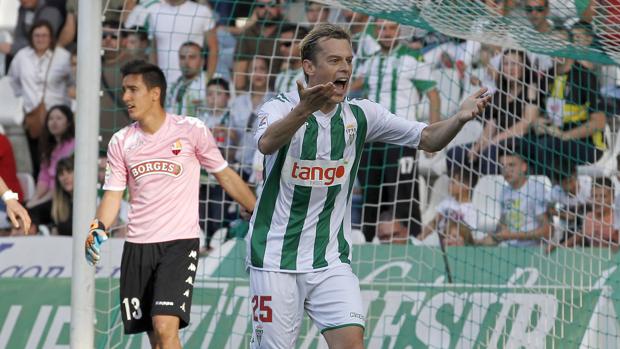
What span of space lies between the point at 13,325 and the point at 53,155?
2.01 metres

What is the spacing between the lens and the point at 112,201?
271 inches

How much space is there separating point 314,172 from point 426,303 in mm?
3420

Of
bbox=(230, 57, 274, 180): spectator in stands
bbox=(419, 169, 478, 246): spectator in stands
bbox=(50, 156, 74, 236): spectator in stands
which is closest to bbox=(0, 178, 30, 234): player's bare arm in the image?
bbox=(230, 57, 274, 180): spectator in stands

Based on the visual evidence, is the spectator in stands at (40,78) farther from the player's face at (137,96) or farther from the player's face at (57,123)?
the player's face at (137,96)

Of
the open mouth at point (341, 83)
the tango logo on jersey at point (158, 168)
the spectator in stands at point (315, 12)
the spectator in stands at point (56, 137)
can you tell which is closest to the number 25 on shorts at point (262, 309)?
the open mouth at point (341, 83)

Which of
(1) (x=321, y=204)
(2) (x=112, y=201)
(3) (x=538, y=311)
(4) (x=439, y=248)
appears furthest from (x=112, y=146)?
(3) (x=538, y=311)

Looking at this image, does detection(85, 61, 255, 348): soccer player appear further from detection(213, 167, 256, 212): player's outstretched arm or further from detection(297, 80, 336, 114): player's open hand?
detection(297, 80, 336, 114): player's open hand

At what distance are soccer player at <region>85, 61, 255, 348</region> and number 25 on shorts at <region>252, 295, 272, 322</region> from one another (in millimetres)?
1480

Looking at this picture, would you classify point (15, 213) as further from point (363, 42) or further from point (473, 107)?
point (363, 42)

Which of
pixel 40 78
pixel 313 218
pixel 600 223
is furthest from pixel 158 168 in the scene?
pixel 40 78

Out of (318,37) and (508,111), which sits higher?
(318,37)

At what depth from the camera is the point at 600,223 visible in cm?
841

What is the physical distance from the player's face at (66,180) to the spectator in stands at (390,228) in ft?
9.43

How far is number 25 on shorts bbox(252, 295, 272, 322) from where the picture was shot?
211 inches
